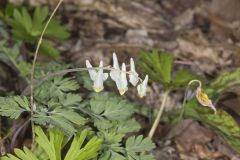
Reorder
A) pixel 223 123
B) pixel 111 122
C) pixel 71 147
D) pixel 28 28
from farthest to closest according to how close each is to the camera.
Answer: pixel 28 28 < pixel 223 123 < pixel 111 122 < pixel 71 147

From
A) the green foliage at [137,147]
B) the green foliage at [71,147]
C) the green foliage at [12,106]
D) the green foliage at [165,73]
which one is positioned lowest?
the green foliage at [137,147]

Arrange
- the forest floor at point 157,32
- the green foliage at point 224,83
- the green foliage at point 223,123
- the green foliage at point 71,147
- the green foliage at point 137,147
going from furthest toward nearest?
the forest floor at point 157,32 < the green foliage at point 224,83 < the green foliage at point 223,123 < the green foliage at point 137,147 < the green foliage at point 71,147

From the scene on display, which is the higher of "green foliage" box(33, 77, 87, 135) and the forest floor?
the forest floor

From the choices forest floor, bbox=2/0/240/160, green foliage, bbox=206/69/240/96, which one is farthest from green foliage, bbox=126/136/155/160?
forest floor, bbox=2/0/240/160

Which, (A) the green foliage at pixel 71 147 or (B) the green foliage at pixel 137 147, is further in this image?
(B) the green foliage at pixel 137 147

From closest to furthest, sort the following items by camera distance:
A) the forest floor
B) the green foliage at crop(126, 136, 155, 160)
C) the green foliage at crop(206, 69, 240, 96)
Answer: the green foliage at crop(126, 136, 155, 160) < the green foliage at crop(206, 69, 240, 96) < the forest floor

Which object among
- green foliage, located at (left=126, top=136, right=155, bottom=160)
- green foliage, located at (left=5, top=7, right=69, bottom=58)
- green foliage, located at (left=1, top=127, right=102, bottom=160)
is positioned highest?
green foliage, located at (left=5, top=7, right=69, bottom=58)

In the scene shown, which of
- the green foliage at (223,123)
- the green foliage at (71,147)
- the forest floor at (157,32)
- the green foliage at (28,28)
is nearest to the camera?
the green foliage at (71,147)

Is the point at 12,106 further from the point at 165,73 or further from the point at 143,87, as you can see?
the point at 165,73

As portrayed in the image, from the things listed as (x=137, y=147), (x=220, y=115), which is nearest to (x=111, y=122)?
(x=137, y=147)

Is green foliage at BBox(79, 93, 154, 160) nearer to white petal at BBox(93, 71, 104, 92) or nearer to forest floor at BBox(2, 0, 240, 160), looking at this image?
white petal at BBox(93, 71, 104, 92)

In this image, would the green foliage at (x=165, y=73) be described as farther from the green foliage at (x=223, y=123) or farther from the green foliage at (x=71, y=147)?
the green foliage at (x=71, y=147)

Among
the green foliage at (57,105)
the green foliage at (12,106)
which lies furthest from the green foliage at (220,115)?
the green foliage at (12,106)

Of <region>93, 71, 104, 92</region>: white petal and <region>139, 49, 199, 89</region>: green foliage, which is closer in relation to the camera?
<region>93, 71, 104, 92</region>: white petal
